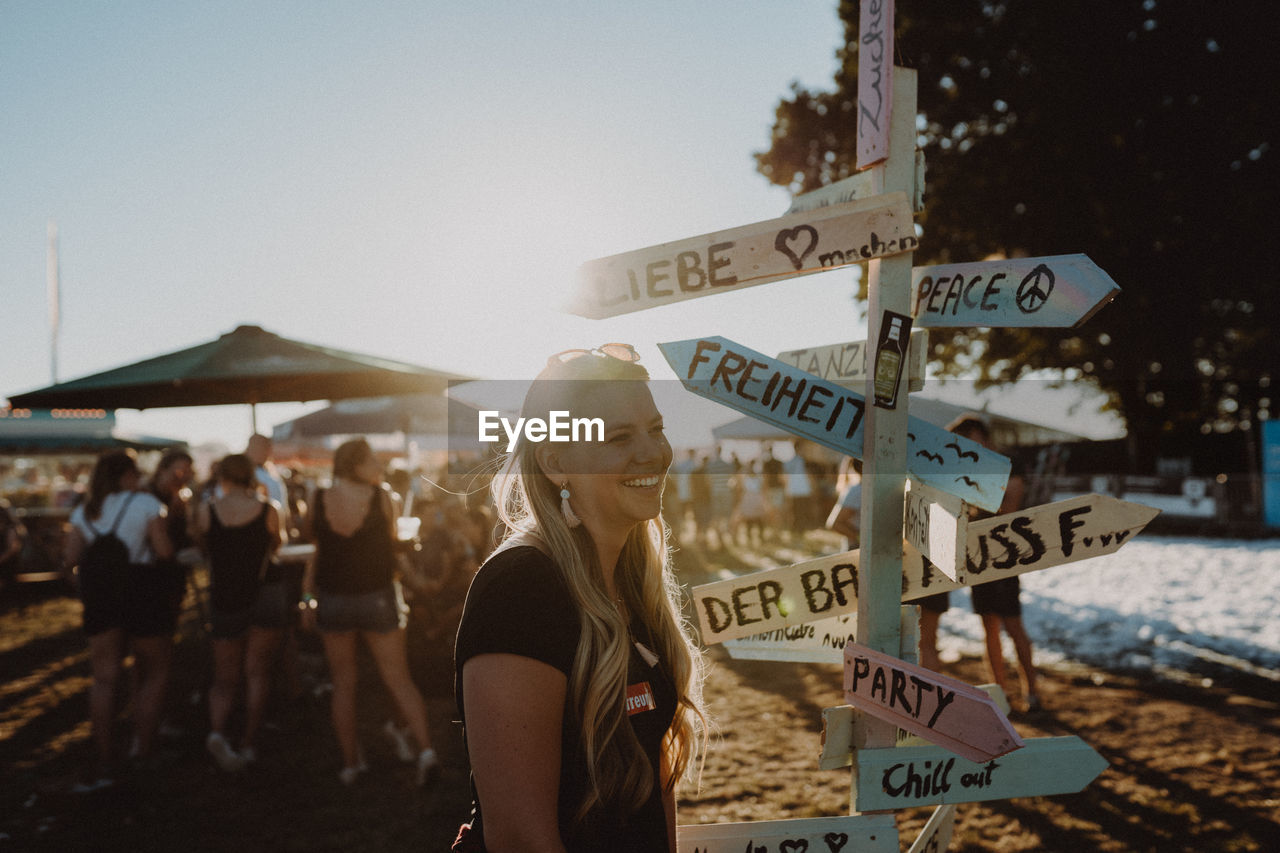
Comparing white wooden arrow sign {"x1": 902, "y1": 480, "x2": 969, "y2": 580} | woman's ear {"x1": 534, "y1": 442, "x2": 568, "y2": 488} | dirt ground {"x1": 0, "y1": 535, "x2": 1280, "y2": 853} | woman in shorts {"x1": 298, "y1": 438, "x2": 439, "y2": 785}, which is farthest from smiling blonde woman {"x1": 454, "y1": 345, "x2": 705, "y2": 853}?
woman in shorts {"x1": 298, "y1": 438, "x2": 439, "y2": 785}

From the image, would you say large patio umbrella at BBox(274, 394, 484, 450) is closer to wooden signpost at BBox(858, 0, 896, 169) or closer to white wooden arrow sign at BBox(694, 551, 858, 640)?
white wooden arrow sign at BBox(694, 551, 858, 640)

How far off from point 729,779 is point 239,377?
4.19m

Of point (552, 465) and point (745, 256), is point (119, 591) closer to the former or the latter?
point (552, 465)

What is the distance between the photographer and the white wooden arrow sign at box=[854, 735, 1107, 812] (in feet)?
4.85

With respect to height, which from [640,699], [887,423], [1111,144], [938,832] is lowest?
[938,832]

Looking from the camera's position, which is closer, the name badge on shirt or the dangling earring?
the name badge on shirt

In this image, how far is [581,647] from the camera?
4.35ft

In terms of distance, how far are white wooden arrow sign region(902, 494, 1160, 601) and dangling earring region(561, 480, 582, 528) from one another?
2.52ft

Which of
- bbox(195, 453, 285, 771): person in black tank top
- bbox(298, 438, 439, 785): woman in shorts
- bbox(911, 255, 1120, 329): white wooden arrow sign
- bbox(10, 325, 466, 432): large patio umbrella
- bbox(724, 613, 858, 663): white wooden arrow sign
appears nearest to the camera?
bbox(911, 255, 1120, 329): white wooden arrow sign

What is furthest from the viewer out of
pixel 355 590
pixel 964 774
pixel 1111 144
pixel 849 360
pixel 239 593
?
pixel 1111 144

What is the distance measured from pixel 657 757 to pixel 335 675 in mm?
3457

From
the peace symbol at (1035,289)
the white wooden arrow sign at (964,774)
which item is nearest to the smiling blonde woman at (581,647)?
the white wooden arrow sign at (964,774)

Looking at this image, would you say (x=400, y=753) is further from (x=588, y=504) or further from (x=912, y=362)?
(x=912, y=362)

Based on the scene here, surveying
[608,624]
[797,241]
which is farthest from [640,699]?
[797,241]
